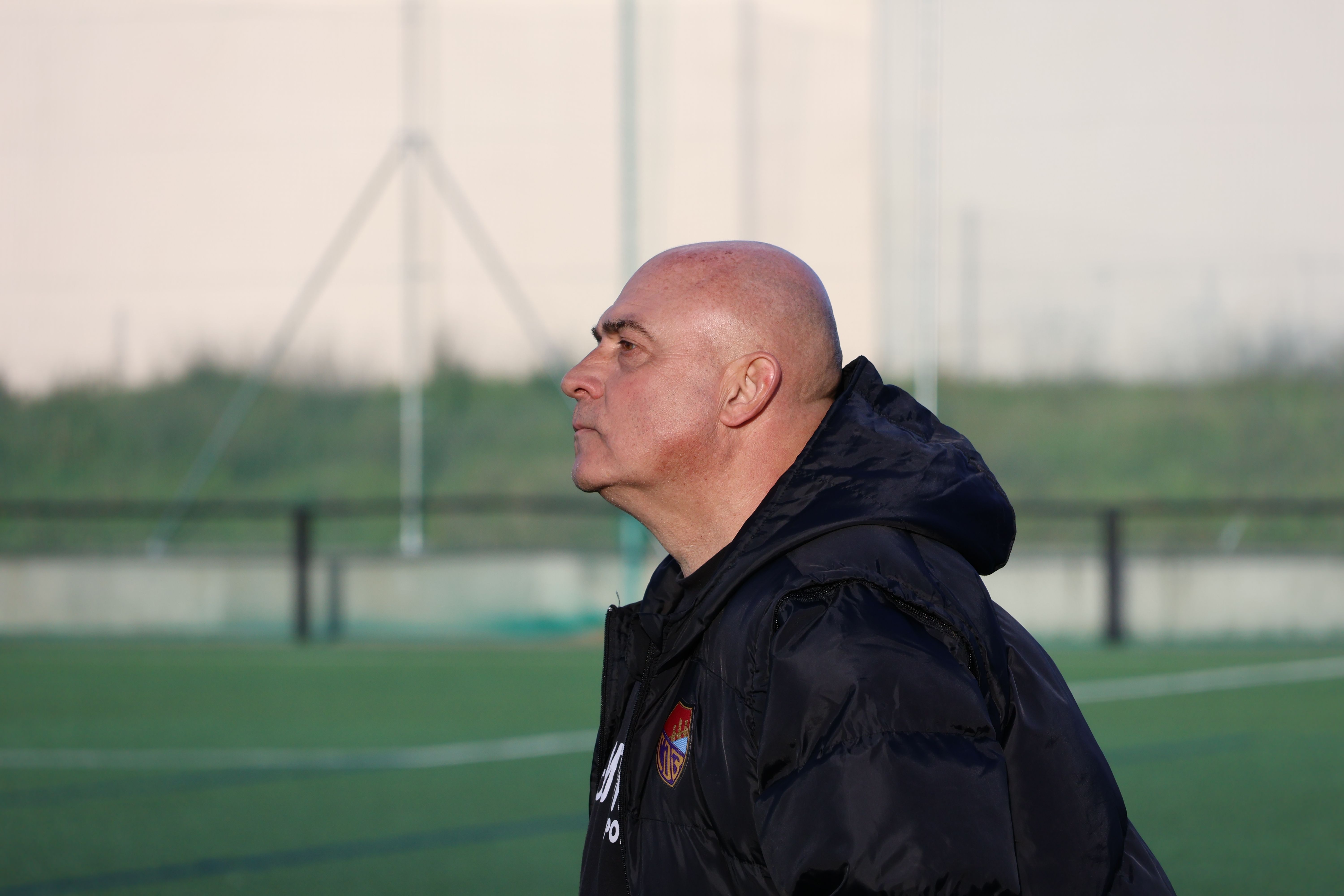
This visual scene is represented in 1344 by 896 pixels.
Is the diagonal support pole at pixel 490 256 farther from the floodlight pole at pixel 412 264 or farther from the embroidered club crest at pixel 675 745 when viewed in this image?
the embroidered club crest at pixel 675 745

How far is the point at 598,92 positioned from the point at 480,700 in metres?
7.78

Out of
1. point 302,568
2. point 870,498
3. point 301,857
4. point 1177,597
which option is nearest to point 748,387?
point 870,498

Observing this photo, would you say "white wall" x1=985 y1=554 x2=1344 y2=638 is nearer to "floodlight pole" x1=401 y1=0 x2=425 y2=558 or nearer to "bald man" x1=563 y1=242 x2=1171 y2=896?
"floodlight pole" x1=401 y1=0 x2=425 y2=558

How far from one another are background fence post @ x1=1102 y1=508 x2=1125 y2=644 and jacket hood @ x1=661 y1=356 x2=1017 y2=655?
11.9m

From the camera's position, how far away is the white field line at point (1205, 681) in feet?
33.2

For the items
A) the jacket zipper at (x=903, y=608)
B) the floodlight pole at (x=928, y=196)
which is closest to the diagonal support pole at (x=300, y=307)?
the floodlight pole at (x=928, y=196)

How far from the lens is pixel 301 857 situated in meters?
5.79

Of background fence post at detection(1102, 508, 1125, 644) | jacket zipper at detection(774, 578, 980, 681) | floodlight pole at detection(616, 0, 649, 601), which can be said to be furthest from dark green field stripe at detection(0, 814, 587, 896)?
floodlight pole at detection(616, 0, 649, 601)

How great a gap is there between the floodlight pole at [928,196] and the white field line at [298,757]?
25.3 ft

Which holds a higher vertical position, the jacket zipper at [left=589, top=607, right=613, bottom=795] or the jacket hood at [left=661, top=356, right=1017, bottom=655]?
the jacket hood at [left=661, top=356, right=1017, bottom=655]

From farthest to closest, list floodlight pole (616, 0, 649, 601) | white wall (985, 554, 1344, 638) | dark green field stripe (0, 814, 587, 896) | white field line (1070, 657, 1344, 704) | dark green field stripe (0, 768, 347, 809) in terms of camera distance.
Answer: floodlight pole (616, 0, 649, 601) → white wall (985, 554, 1344, 638) → white field line (1070, 657, 1344, 704) → dark green field stripe (0, 768, 347, 809) → dark green field stripe (0, 814, 587, 896)

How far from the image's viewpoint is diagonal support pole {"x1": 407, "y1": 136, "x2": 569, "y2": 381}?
51.9ft

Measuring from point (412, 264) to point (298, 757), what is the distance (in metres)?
8.51

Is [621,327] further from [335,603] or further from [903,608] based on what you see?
[335,603]
